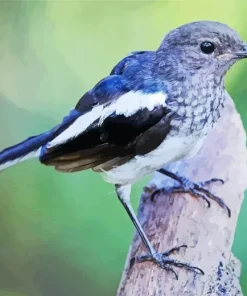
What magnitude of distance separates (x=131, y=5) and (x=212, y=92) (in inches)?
10.9

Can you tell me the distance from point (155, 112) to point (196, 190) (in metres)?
0.20

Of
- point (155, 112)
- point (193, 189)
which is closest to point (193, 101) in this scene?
point (155, 112)

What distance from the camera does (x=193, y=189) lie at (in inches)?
43.1

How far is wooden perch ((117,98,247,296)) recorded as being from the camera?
1.02 m

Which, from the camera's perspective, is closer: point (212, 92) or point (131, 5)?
point (212, 92)

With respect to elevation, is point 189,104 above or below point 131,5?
below

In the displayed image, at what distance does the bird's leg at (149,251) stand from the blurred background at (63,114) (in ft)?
0.06

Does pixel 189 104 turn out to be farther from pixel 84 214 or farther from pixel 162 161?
pixel 84 214

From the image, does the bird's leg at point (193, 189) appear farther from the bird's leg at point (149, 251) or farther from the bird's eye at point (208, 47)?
the bird's eye at point (208, 47)

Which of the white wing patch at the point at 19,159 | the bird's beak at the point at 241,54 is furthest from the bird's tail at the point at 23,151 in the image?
the bird's beak at the point at 241,54

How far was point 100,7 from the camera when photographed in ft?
3.80

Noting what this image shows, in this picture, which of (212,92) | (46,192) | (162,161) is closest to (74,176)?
(46,192)

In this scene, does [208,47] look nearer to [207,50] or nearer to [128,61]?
[207,50]

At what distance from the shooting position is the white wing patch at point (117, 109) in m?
0.98
